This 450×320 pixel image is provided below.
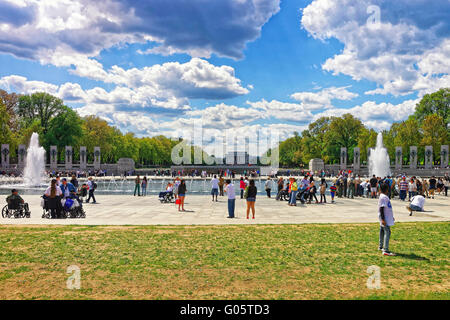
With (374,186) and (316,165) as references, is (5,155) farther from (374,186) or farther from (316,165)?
(374,186)

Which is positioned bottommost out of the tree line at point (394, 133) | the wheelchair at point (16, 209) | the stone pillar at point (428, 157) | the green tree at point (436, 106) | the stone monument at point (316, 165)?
the wheelchair at point (16, 209)

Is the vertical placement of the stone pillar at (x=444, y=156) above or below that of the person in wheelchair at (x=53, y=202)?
above

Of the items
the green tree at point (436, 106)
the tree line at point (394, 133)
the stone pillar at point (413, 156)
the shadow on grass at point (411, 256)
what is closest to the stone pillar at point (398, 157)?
the stone pillar at point (413, 156)

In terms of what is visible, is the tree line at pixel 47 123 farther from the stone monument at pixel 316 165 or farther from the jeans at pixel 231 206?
the jeans at pixel 231 206

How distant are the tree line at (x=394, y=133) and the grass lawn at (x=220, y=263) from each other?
7184 cm

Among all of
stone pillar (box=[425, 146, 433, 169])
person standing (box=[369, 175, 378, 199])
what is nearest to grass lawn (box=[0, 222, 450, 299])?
person standing (box=[369, 175, 378, 199])

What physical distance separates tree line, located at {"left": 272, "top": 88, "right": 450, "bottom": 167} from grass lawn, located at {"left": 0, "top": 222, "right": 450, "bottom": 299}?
71.8 metres

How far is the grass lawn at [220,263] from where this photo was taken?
258 inches

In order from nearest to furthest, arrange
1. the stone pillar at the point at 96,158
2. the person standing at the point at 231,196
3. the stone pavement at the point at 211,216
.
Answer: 1. the stone pavement at the point at 211,216
2. the person standing at the point at 231,196
3. the stone pillar at the point at 96,158

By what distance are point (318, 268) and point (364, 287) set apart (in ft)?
4.27
